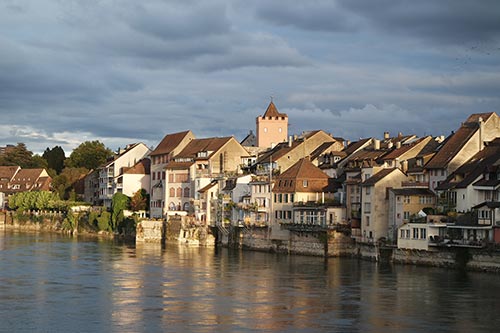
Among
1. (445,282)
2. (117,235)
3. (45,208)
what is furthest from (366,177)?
(45,208)

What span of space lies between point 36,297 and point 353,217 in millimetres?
35085

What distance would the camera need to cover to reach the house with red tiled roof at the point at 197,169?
344 feet

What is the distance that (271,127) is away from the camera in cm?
12325

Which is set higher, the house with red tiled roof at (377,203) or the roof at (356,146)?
the roof at (356,146)

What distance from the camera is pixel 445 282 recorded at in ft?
191

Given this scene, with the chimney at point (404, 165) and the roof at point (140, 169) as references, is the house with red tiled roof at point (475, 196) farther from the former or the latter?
the roof at point (140, 169)

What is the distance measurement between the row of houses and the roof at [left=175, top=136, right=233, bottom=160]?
214 millimetres

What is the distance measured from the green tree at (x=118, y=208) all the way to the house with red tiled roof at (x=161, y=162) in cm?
355

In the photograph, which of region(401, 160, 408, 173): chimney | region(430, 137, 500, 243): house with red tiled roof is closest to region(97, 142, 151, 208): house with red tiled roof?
region(401, 160, 408, 173): chimney

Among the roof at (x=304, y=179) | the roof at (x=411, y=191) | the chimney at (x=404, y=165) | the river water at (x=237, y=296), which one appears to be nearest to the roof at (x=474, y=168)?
the roof at (x=411, y=191)

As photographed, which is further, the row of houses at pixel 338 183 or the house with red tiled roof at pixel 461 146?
the house with red tiled roof at pixel 461 146

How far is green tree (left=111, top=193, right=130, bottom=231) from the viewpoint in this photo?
114 m

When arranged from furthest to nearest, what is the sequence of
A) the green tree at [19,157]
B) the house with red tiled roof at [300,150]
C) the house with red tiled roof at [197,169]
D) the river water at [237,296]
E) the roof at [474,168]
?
the green tree at [19,157] < the house with red tiled roof at [197,169] < the house with red tiled roof at [300,150] < the roof at [474,168] < the river water at [237,296]

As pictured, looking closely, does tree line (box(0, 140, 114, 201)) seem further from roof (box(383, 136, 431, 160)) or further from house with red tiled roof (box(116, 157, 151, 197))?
roof (box(383, 136, 431, 160))
